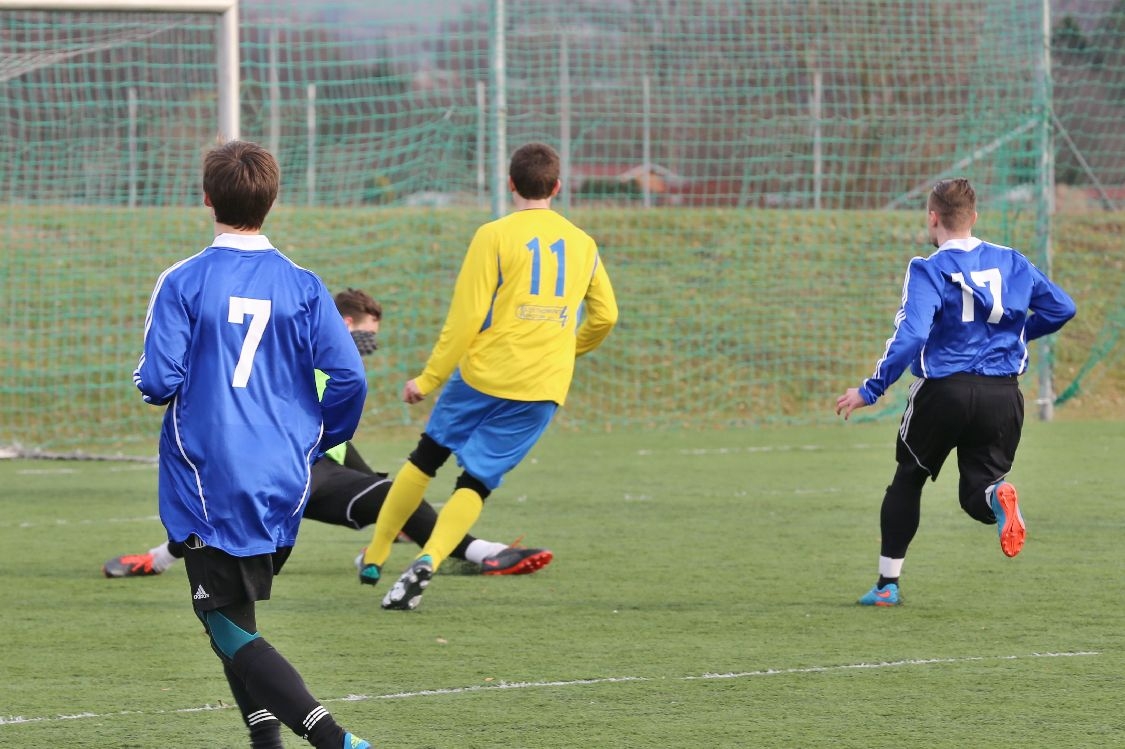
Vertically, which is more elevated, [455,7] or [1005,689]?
[455,7]

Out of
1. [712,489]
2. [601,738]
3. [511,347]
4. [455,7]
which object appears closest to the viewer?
[601,738]

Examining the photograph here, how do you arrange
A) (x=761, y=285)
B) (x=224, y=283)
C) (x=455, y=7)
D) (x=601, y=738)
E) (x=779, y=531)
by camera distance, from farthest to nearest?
(x=761, y=285), (x=455, y=7), (x=779, y=531), (x=601, y=738), (x=224, y=283)

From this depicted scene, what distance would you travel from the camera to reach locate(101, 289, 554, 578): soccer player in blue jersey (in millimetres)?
6996

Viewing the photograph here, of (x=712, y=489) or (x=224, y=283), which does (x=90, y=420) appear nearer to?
(x=712, y=489)

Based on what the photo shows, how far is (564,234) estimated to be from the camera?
21.3 feet

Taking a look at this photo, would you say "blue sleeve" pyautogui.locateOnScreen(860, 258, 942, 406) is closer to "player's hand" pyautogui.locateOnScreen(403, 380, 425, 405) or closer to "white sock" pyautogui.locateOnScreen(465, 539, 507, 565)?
"player's hand" pyautogui.locateOnScreen(403, 380, 425, 405)

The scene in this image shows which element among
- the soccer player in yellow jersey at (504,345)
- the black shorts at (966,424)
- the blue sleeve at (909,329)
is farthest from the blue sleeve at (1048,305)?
the soccer player in yellow jersey at (504,345)

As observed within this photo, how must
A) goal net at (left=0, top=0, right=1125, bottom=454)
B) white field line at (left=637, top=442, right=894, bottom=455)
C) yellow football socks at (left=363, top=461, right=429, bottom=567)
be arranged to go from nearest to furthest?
yellow football socks at (left=363, top=461, right=429, bottom=567) → white field line at (left=637, top=442, right=894, bottom=455) → goal net at (left=0, top=0, right=1125, bottom=454)

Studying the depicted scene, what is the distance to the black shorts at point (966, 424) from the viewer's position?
19.9ft

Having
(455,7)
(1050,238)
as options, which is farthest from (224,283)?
(1050,238)

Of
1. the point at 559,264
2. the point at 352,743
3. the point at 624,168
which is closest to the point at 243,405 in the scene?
the point at 352,743

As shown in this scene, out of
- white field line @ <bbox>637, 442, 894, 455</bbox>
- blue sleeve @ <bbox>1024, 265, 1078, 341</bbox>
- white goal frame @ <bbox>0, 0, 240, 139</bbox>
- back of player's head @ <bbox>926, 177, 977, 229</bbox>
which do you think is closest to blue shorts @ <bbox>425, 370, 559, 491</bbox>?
back of player's head @ <bbox>926, 177, 977, 229</bbox>

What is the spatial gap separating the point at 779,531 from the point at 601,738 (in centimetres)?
397

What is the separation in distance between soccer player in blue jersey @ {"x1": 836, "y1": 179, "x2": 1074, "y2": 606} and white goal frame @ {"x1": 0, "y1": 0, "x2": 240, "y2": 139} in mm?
3645
